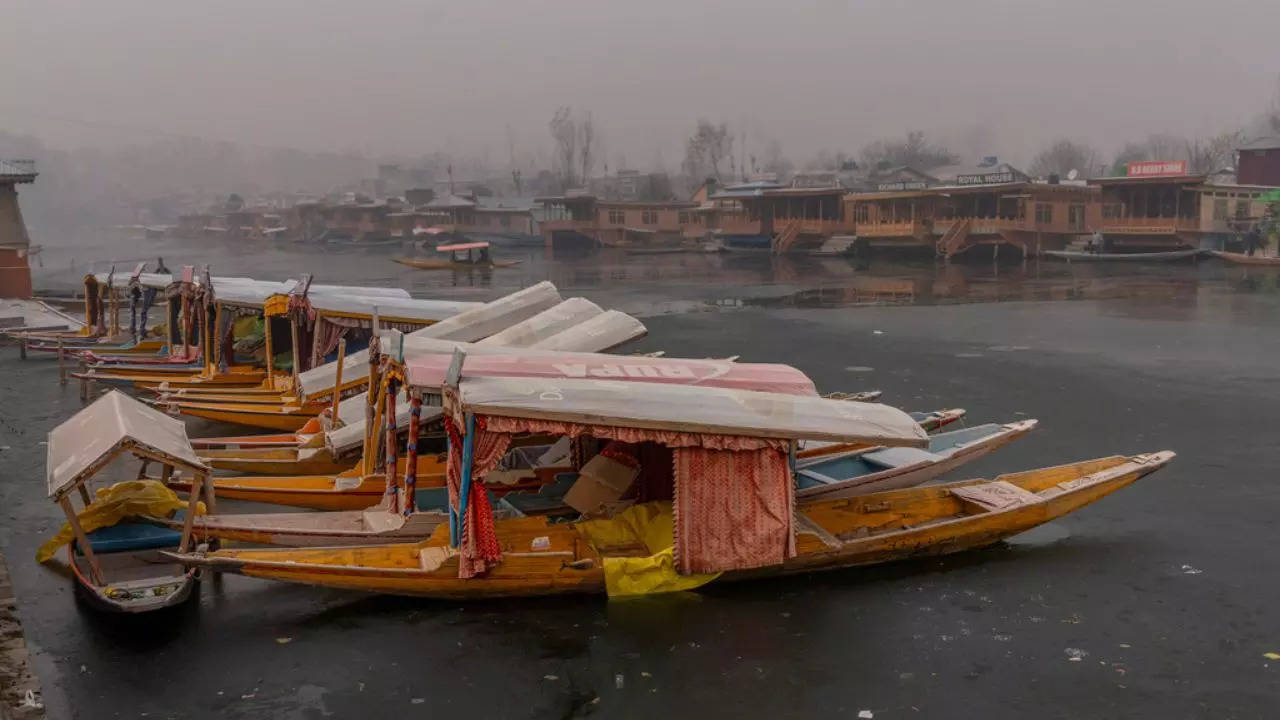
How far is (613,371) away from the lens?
34.2ft

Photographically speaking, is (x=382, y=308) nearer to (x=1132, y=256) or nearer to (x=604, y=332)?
(x=604, y=332)

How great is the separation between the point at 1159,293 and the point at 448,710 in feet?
117

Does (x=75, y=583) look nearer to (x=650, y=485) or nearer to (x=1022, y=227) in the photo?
(x=650, y=485)

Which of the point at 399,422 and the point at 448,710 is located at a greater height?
the point at 399,422

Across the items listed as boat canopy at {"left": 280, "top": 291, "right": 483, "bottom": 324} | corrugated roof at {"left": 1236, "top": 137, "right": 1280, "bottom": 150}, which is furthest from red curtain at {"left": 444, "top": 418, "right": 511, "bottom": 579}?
corrugated roof at {"left": 1236, "top": 137, "right": 1280, "bottom": 150}

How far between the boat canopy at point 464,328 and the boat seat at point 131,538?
6251mm

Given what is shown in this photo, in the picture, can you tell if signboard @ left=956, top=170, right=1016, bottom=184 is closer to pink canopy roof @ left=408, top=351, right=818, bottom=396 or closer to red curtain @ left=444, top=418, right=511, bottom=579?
pink canopy roof @ left=408, top=351, right=818, bottom=396

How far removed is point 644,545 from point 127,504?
4.60 meters

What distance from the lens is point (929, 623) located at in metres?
9.69

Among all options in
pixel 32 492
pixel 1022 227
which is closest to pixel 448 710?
pixel 32 492

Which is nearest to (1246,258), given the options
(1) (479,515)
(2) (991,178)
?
(2) (991,178)

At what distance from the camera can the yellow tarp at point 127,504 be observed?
9.69 meters

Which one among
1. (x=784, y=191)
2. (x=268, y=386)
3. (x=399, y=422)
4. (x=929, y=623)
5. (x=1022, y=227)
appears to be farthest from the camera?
(x=784, y=191)

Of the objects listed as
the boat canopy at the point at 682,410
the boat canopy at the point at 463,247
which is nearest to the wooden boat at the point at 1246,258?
the boat canopy at the point at 463,247
